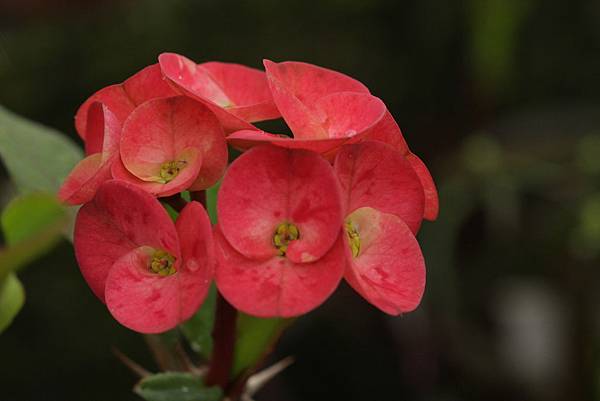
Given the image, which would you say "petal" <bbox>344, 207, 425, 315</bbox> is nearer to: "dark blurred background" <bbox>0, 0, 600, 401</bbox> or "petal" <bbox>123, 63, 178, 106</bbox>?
"petal" <bbox>123, 63, 178, 106</bbox>

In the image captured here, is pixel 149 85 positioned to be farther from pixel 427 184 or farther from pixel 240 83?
pixel 427 184

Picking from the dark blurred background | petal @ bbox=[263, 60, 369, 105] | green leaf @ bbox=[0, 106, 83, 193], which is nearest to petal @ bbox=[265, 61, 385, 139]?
petal @ bbox=[263, 60, 369, 105]

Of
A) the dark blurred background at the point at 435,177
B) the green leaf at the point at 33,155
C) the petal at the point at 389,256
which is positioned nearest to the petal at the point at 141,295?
the petal at the point at 389,256

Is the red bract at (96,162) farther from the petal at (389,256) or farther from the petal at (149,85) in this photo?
the petal at (389,256)

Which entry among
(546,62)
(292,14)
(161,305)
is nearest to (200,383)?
(161,305)

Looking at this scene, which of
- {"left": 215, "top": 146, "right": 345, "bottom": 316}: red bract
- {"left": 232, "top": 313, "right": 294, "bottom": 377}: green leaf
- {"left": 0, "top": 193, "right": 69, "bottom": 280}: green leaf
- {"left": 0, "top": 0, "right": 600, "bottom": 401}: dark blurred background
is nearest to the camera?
{"left": 0, "top": 193, "right": 69, "bottom": 280}: green leaf

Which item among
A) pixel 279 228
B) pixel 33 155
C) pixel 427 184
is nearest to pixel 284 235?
pixel 279 228
